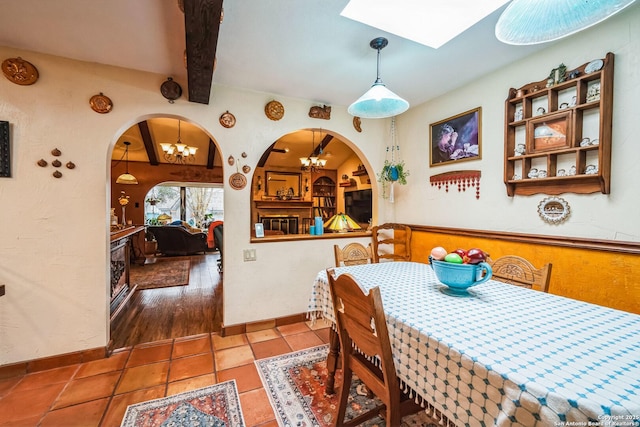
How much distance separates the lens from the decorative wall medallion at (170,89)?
90.2 inches

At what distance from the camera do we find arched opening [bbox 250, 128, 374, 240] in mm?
6691

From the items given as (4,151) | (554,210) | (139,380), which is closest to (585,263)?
(554,210)

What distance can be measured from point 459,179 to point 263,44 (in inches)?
85.5

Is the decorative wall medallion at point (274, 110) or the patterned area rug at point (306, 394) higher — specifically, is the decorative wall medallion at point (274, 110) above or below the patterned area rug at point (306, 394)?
above

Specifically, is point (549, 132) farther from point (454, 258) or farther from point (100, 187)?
point (100, 187)

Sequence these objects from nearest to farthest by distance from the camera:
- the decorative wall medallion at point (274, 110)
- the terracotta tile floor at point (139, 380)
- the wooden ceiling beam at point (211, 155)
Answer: the terracotta tile floor at point (139, 380) → the decorative wall medallion at point (274, 110) → the wooden ceiling beam at point (211, 155)

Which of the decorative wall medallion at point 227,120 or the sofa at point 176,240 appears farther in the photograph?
the sofa at point 176,240

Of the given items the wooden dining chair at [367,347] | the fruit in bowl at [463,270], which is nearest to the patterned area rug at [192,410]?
the wooden dining chair at [367,347]

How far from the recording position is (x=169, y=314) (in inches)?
122

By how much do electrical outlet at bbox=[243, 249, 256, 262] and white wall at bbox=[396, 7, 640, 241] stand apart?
1906 millimetres

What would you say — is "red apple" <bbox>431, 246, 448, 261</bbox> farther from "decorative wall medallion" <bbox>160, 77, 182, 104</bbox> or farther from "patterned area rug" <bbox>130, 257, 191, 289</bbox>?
"patterned area rug" <bbox>130, 257, 191, 289</bbox>

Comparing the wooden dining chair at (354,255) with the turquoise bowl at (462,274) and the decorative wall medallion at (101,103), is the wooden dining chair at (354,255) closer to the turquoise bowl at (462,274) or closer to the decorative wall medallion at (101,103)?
the turquoise bowl at (462,274)

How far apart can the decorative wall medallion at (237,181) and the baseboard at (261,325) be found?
1393 millimetres

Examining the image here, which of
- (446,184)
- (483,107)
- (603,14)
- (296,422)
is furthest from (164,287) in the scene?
(603,14)
